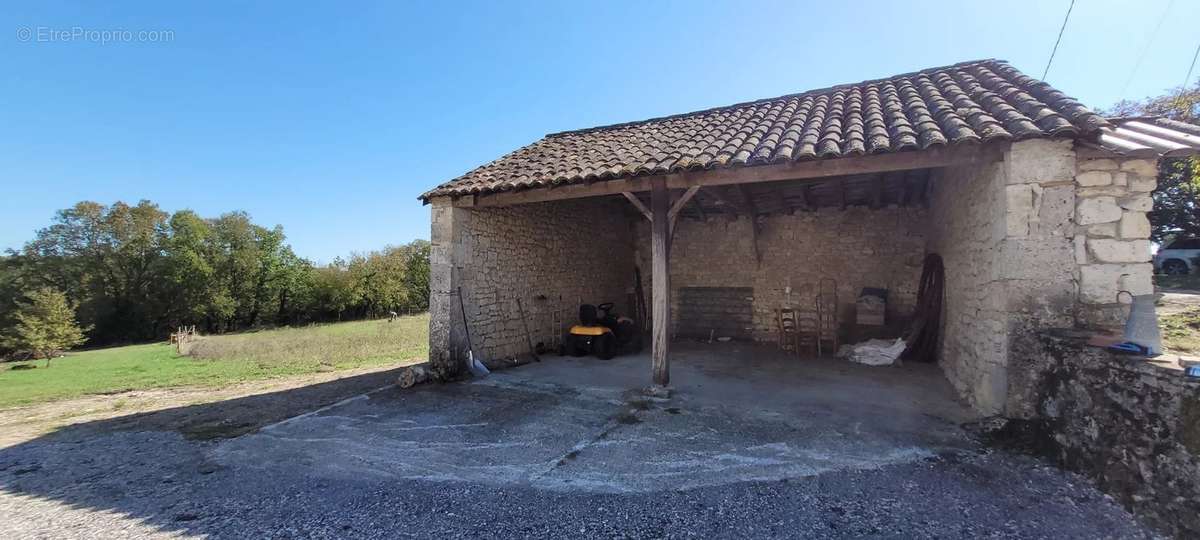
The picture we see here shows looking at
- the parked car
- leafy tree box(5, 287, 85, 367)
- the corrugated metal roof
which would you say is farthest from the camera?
leafy tree box(5, 287, 85, 367)

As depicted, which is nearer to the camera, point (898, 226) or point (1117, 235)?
point (1117, 235)

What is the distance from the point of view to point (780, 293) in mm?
8508

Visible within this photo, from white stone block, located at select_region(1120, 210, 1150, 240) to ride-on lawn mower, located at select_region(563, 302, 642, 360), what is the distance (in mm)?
5548

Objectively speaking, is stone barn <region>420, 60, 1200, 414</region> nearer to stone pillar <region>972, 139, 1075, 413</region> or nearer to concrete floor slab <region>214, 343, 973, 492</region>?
stone pillar <region>972, 139, 1075, 413</region>

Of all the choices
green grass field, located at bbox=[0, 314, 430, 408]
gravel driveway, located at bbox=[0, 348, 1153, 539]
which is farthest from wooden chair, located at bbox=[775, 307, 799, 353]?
green grass field, located at bbox=[0, 314, 430, 408]

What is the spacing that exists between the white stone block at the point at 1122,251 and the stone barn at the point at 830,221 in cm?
1

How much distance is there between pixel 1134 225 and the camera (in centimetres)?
317

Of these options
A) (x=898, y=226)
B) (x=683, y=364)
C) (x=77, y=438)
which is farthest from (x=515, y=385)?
(x=898, y=226)

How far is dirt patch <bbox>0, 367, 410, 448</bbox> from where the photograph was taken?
470cm

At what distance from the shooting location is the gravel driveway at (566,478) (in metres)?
2.38

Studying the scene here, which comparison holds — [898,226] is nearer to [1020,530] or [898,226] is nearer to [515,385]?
[1020,530]

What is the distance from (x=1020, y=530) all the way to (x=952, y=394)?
286cm

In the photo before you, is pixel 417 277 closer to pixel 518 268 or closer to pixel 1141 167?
pixel 518 268

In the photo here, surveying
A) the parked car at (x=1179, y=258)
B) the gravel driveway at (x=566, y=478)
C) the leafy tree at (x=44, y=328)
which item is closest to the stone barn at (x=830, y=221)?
the gravel driveway at (x=566, y=478)
